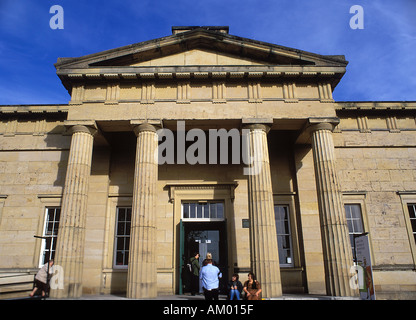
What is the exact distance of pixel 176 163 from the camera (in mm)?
15891

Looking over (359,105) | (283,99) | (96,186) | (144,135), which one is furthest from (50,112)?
(359,105)

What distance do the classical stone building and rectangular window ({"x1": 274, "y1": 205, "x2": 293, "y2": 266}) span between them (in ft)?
0.15

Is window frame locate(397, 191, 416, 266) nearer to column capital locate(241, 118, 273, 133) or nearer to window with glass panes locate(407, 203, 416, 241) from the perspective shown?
window with glass panes locate(407, 203, 416, 241)

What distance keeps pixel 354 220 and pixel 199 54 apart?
33.6ft

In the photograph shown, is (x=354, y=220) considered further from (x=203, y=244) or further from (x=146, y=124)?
(x=146, y=124)

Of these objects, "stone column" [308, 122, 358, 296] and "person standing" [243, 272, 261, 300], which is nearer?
"person standing" [243, 272, 261, 300]

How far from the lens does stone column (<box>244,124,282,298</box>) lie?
11617 mm

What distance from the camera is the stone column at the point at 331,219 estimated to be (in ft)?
38.3

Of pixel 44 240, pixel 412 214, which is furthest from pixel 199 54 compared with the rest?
pixel 412 214

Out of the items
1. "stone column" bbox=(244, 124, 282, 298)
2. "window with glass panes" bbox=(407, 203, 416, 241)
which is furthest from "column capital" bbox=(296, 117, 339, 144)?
"window with glass panes" bbox=(407, 203, 416, 241)

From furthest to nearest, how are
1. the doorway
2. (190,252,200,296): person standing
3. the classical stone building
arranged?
the doorway < (190,252,200,296): person standing < the classical stone building

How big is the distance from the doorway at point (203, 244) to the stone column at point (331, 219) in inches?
171

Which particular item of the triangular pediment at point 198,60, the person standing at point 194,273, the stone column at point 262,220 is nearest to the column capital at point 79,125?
the triangular pediment at point 198,60
